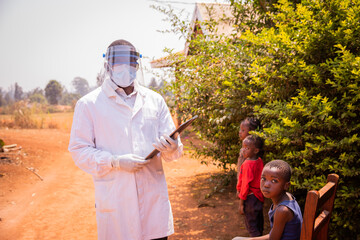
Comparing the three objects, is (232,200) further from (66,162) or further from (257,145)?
(66,162)

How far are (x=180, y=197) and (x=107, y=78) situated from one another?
4267 mm

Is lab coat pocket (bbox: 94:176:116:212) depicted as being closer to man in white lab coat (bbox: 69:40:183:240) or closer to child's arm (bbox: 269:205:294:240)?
man in white lab coat (bbox: 69:40:183:240)

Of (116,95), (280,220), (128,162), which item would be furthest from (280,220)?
(116,95)

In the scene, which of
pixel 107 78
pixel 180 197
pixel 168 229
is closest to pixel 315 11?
pixel 107 78

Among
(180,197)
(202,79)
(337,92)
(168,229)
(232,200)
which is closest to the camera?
(168,229)

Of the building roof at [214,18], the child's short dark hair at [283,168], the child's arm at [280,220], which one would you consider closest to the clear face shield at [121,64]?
the child's short dark hair at [283,168]

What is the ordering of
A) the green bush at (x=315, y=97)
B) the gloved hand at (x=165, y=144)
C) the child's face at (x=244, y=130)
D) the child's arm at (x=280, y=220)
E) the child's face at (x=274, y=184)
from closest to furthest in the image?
the child's arm at (x=280, y=220) < the child's face at (x=274, y=184) < the gloved hand at (x=165, y=144) < the green bush at (x=315, y=97) < the child's face at (x=244, y=130)

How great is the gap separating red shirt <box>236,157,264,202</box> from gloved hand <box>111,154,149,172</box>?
4.95 ft

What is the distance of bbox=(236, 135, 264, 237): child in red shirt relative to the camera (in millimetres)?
3356

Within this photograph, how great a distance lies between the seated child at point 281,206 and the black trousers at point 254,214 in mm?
1406

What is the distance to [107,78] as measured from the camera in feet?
8.29

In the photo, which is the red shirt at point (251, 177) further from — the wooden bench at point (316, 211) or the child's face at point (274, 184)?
the wooden bench at point (316, 211)

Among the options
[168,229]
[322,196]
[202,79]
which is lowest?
[168,229]

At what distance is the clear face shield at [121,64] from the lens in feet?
8.27
